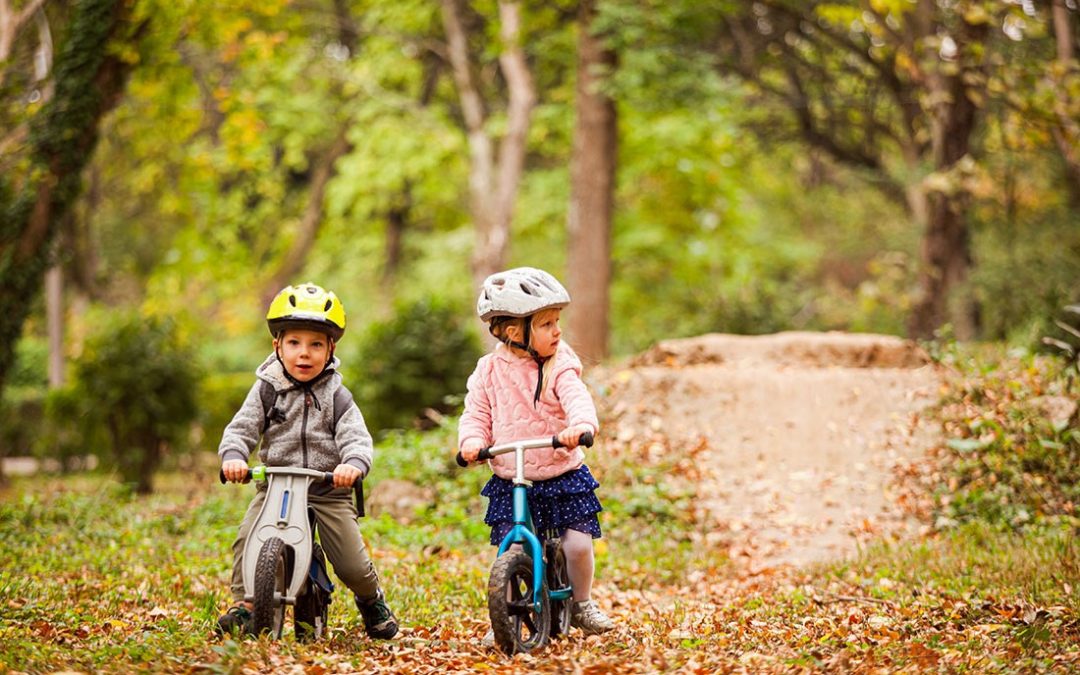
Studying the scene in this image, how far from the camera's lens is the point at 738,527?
9797mm

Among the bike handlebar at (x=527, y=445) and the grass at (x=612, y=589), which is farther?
the bike handlebar at (x=527, y=445)

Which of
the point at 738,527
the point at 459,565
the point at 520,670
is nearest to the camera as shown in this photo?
the point at 520,670

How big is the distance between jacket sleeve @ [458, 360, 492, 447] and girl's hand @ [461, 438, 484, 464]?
0.48ft

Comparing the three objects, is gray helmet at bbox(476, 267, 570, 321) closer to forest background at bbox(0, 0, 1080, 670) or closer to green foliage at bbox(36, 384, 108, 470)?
forest background at bbox(0, 0, 1080, 670)

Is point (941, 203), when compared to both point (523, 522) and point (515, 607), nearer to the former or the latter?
point (523, 522)

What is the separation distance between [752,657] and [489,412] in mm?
1686

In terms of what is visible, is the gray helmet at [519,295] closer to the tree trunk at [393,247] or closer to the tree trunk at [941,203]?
the tree trunk at [941,203]

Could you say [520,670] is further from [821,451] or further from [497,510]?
[821,451]

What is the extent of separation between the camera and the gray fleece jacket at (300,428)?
5398mm

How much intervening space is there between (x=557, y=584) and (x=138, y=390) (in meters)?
10.5

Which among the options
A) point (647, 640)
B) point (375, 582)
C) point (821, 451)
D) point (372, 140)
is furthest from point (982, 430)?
point (372, 140)

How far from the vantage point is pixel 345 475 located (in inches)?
203

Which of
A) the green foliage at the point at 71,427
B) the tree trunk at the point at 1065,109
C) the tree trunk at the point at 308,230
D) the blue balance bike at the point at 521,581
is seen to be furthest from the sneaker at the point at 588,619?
the tree trunk at the point at 308,230

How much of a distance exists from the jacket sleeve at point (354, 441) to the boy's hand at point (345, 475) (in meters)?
0.04
